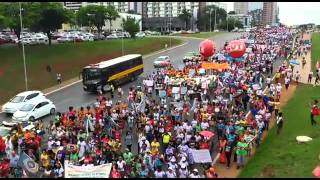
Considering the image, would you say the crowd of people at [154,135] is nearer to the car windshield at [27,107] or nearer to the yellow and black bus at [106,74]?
the car windshield at [27,107]

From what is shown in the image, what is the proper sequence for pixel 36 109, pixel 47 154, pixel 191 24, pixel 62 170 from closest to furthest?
pixel 62 170, pixel 47 154, pixel 36 109, pixel 191 24

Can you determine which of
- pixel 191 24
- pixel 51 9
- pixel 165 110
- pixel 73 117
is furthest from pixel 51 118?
pixel 191 24

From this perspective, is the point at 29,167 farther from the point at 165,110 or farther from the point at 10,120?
the point at 10,120

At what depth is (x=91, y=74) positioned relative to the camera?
40.4m

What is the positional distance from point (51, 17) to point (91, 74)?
80.9 feet

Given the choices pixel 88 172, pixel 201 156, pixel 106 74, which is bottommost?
pixel 201 156

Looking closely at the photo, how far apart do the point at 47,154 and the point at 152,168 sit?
459 centimetres

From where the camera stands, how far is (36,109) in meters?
31.0

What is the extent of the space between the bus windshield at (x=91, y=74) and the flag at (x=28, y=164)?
21876 millimetres

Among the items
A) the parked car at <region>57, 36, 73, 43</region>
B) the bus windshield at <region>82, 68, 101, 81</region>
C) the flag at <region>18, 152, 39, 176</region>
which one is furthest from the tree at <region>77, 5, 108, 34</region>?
the flag at <region>18, 152, 39, 176</region>

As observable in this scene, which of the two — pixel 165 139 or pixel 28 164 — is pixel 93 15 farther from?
pixel 28 164

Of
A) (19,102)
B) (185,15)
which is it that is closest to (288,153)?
(19,102)

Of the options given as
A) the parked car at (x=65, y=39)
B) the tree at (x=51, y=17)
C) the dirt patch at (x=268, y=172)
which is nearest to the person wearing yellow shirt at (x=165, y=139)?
the dirt patch at (x=268, y=172)

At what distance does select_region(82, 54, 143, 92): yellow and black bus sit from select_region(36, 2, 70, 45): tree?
804 inches
